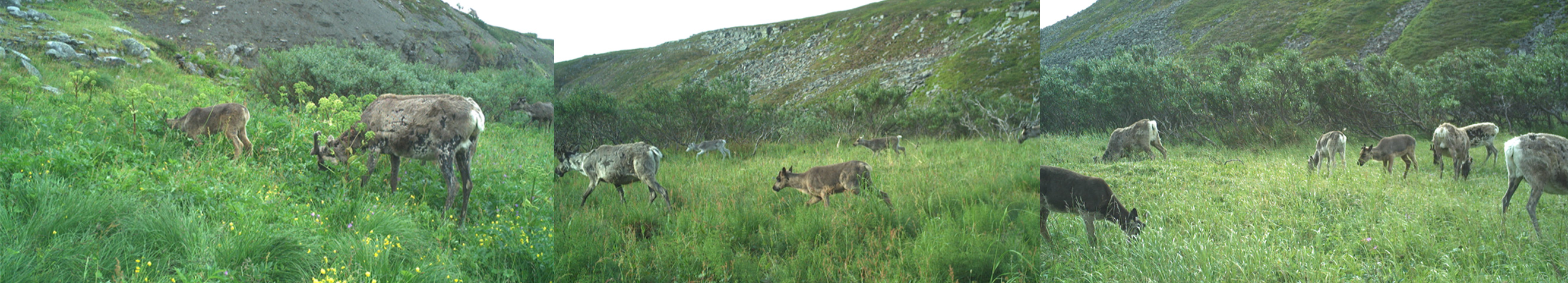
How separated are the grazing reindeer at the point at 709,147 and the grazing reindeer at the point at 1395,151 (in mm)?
3888

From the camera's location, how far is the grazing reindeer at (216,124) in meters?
6.04

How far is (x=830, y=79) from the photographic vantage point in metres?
2.83

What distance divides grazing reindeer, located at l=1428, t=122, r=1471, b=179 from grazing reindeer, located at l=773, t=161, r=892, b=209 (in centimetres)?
345

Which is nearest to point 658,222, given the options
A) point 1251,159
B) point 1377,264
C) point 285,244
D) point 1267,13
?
point 285,244

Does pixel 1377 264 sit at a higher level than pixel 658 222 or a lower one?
lower

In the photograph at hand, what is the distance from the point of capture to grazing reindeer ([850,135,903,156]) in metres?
2.70

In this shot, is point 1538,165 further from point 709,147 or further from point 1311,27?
point 709,147

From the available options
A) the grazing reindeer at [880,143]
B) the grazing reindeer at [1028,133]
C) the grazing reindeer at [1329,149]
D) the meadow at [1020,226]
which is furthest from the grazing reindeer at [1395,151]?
the grazing reindeer at [880,143]

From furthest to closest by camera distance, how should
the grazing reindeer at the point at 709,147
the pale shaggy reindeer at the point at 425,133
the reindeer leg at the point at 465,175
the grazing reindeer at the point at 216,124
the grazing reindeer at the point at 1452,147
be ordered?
the grazing reindeer at the point at 216,124
the reindeer leg at the point at 465,175
the pale shaggy reindeer at the point at 425,133
the grazing reindeer at the point at 1452,147
the grazing reindeer at the point at 709,147

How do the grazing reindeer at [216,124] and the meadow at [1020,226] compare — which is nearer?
the meadow at [1020,226]

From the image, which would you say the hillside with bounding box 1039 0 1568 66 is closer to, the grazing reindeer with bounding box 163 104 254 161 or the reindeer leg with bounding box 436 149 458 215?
the reindeer leg with bounding box 436 149 458 215

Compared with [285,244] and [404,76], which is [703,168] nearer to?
[285,244]

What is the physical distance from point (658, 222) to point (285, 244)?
115 inches

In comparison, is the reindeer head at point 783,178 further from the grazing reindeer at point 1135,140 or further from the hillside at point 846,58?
the grazing reindeer at point 1135,140
